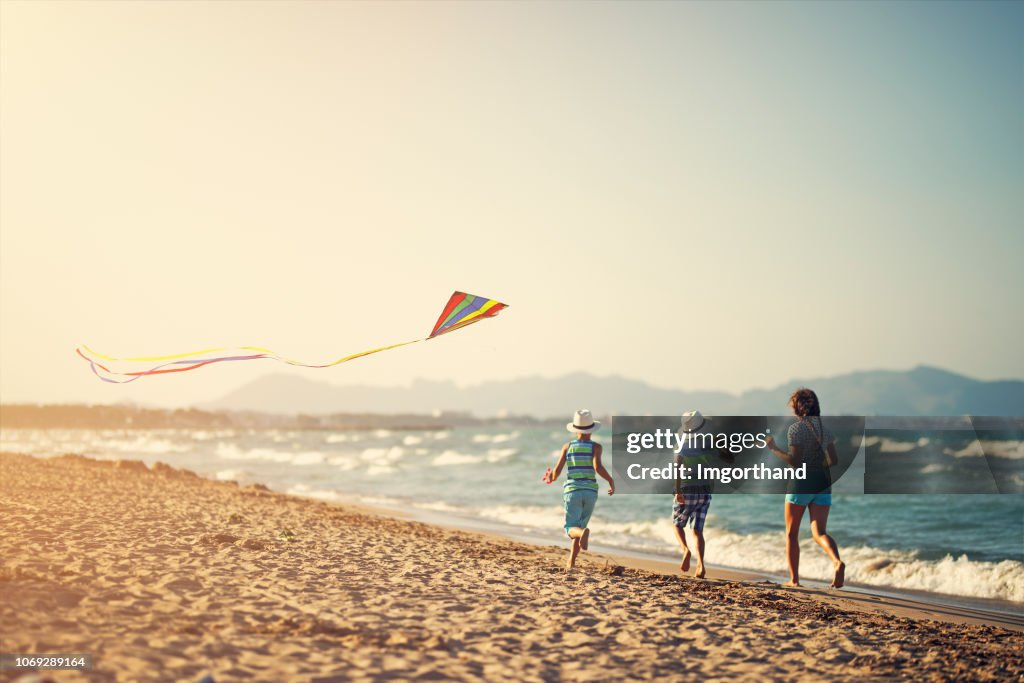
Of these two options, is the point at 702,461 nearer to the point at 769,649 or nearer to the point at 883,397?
the point at 769,649

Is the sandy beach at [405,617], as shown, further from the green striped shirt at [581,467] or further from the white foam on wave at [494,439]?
the white foam on wave at [494,439]

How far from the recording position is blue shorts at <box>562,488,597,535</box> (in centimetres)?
828

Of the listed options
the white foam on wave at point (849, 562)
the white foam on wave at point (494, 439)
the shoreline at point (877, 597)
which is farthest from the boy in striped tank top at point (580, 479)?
the white foam on wave at point (494, 439)

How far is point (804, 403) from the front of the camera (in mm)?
7691

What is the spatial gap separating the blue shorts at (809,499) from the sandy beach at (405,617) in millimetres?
1014

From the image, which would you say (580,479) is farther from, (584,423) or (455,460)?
(455,460)

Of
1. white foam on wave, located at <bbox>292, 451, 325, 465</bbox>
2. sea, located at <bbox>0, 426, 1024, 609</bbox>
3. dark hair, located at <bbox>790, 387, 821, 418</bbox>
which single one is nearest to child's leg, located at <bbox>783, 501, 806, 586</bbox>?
dark hair, located at <bbox>790, 387, 821, 418</bbox>

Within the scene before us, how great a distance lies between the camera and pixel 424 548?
30.7 ft

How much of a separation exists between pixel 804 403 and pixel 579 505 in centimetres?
273

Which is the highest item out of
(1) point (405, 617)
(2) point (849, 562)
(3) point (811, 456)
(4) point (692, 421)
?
(4) point (692, 421)

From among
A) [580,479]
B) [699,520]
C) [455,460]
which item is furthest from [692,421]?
[455,460]

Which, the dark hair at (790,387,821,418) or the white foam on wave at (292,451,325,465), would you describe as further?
the white foam on wave at (292,451,325,465)

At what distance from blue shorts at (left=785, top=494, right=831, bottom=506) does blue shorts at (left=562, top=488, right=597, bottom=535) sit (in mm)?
2178

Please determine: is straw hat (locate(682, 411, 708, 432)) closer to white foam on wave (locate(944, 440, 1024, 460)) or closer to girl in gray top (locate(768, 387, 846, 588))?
girl in gray top (locate(768, 387, 846, 588))
